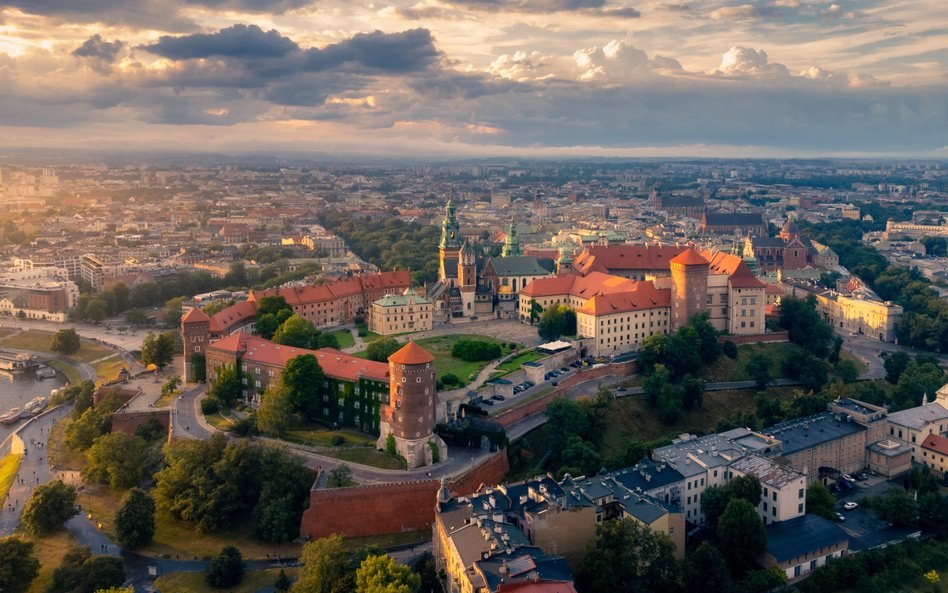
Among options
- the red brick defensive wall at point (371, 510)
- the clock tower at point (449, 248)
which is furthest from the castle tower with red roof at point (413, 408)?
the clock tower at point (449, 248)

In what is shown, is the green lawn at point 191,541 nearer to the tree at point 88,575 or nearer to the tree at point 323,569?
the tree at point 88,575

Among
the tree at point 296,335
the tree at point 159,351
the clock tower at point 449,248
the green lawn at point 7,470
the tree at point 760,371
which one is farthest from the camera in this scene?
the clock tower at point 449,248

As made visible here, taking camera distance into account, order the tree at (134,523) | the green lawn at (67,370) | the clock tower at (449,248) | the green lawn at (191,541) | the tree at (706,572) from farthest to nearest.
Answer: the clock tower at (449,248)
the green lawn at (67,370)
the tree at (134,523)
the green lawn at (191,541)
the tree at (706,572)

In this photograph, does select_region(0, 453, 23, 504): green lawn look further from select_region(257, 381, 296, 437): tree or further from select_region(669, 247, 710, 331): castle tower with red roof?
select_region(669, 247, 710, 331): castle tower with red roof

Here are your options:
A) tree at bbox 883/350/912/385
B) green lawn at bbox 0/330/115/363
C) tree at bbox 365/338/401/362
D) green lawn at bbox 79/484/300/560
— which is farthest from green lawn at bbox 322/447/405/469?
green lawn at bbox 0/330/115/363

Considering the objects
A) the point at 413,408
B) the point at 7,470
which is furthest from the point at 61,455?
the point at 413,408

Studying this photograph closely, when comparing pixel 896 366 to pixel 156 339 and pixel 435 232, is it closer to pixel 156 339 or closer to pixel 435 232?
pixel 156 339

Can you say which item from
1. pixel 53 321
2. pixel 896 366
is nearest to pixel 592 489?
pixel 896 366
